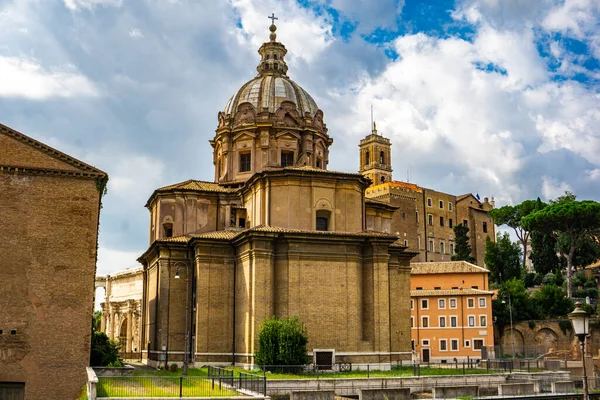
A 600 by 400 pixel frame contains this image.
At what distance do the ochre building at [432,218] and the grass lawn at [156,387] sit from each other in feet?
198

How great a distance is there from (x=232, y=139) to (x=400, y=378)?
23.2 meters

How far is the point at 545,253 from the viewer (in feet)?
249

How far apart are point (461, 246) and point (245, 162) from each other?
4763 cm

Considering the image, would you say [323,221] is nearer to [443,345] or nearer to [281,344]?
[281,344]

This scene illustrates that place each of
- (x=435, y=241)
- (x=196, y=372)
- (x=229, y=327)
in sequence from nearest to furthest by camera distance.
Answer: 1. (x=196, y=372)
2. (x=229, y=327)
3. (x=435, y=241)

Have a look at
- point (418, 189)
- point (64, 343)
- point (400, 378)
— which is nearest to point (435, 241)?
point (418, 189)

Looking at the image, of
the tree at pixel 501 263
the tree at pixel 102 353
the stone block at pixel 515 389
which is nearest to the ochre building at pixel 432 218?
the tree at pixel 501 263

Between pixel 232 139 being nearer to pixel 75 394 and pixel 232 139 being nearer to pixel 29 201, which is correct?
pixel 29 201

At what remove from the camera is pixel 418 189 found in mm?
95562

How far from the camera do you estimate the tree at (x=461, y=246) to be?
285 feet

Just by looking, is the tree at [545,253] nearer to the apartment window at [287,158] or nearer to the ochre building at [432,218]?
the ochre building at [432,218]

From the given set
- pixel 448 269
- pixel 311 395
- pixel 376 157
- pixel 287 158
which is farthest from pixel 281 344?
pixel 376 157

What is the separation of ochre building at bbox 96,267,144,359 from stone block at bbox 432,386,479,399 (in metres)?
31.4

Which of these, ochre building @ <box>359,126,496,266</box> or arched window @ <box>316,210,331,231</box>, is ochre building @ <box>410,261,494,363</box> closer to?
arched window @ <box>316,210,331,231</box>
